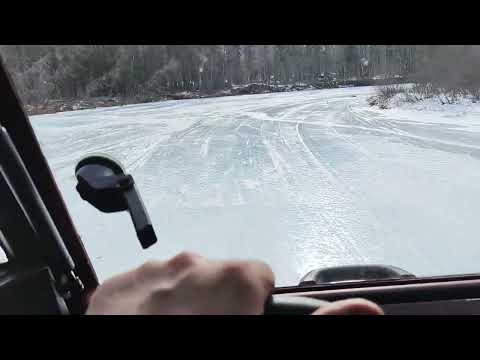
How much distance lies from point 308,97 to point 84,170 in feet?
5.12

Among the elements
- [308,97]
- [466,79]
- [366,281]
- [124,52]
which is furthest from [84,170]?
[466,79]

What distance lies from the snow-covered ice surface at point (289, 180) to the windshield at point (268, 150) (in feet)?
0.04

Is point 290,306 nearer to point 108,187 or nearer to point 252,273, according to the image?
point 252,273

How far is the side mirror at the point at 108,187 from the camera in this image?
1.43 meters

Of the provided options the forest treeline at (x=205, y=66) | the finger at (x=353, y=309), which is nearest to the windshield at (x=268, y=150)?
the forest treeline at (x=205, y=66)

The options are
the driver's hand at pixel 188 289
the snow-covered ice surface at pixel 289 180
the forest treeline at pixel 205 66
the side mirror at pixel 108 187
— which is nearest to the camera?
the driver's hand at pixel 188 289

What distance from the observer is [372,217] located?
8.55 ft

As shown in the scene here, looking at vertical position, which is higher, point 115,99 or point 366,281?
point 115,99

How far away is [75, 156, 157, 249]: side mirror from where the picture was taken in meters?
1.43

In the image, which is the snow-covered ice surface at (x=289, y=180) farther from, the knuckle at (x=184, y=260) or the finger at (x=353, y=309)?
the finger at (x=353, y=309)

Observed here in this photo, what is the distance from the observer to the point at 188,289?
Answer: 99cm

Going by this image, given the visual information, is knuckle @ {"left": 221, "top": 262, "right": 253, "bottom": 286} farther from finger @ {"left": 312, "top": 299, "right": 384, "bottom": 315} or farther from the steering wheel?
finger @ {"left": 312, "top": 299, "right": 384, "bottom": 315}

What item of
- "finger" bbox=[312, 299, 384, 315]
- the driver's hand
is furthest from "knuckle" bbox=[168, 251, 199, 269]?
"finger" bbox=[312, 299, 384, 315]

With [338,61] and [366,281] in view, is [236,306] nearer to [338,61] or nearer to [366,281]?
[366,281]
